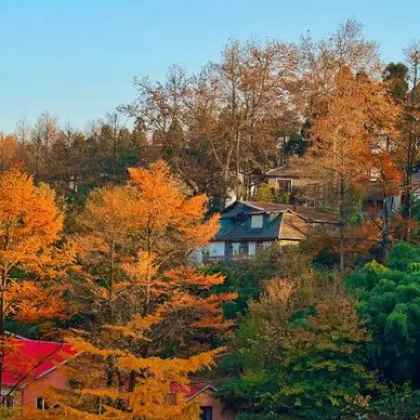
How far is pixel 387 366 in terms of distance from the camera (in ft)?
97.6

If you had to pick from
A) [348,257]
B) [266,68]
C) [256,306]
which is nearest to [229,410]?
[256,306]

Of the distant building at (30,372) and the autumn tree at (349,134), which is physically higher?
the autumn tree at (349,134)

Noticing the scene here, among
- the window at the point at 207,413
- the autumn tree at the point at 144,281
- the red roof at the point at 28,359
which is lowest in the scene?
the window at the point at 207,413

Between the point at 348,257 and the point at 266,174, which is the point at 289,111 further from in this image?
the point at 348,257

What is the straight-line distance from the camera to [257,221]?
147 feet

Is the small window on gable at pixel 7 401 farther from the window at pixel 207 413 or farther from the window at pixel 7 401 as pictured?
the window at pixel 207 413

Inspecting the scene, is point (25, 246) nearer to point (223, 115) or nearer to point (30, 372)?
point (30, 372)

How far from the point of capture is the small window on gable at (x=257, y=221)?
44531mm

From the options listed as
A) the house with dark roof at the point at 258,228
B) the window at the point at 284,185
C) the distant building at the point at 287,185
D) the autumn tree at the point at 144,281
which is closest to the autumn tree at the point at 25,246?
the autumn tree at the point at 144,281

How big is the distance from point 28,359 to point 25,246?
3966mm

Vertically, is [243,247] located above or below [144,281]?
above

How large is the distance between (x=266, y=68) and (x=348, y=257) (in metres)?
14.4

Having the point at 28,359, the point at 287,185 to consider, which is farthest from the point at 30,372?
the point at 287,185

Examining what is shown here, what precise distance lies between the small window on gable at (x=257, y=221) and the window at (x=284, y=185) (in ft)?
33.7
